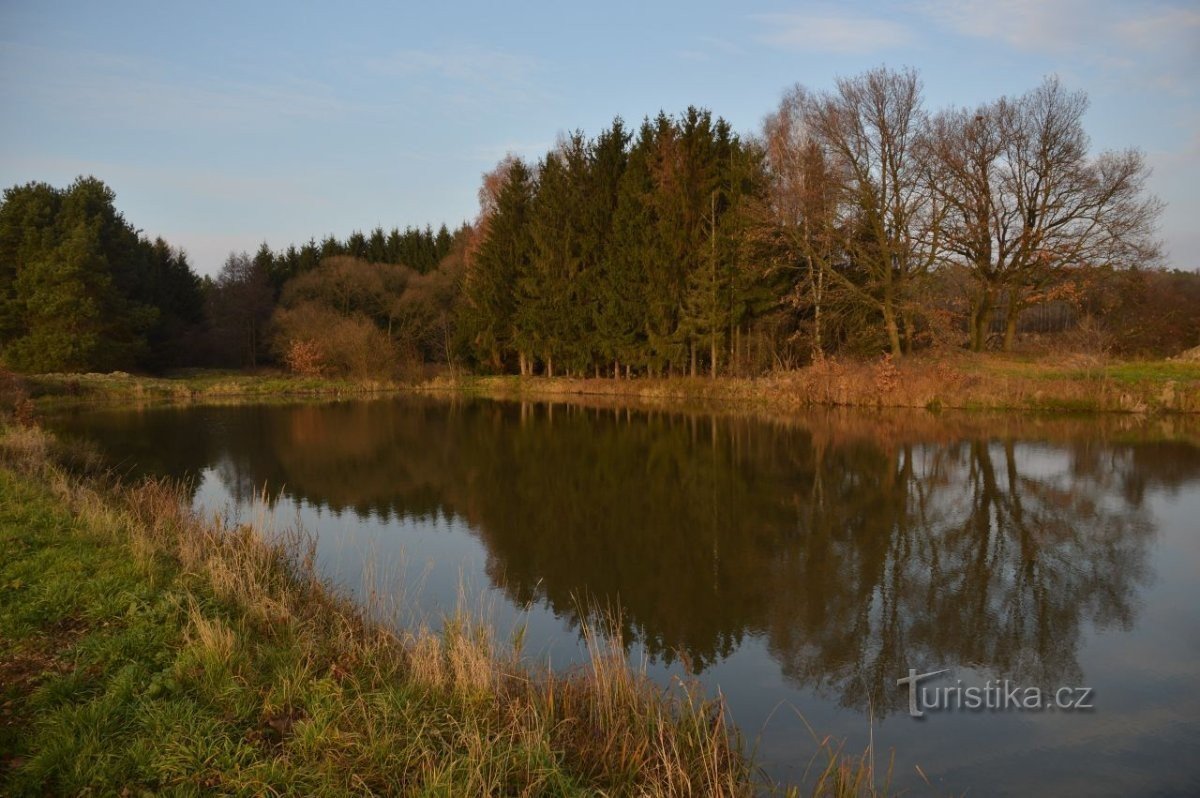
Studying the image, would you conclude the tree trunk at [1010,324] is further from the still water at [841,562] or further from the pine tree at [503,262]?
the pine tree at [503,262]

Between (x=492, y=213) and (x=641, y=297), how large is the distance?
40.8 ft

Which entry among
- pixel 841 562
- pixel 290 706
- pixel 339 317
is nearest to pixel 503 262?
pixel 339 317

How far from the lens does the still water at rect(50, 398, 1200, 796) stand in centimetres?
536

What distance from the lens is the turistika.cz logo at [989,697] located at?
221 inches

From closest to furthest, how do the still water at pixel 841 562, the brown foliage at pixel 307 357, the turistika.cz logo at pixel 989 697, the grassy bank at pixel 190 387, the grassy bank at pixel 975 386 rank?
the still water at pixel 841 562
the turistika.cz logo at pixel 989 697
the grassy bank at pixel 975 386
the grassy bank at pixel 190 387
the brown foliage at pixel 307 357

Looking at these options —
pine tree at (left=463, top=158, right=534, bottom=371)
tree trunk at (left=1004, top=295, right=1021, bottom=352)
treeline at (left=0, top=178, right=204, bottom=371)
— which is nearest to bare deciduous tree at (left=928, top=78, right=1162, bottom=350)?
tree trunk at (left=1004, top=295, right=1021, bottom=352)

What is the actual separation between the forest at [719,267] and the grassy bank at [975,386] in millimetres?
1356

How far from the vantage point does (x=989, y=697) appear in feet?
18.8

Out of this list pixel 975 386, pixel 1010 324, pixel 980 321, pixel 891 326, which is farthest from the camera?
pixel 980 321

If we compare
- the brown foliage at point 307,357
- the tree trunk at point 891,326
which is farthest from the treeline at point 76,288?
the tree trunk at point 891,326

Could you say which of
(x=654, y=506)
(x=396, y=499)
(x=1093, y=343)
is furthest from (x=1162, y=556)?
(x=1093, y=343)

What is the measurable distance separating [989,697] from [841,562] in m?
3.52

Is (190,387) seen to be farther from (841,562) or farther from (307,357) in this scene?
(841,562)

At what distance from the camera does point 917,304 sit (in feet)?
89.4
